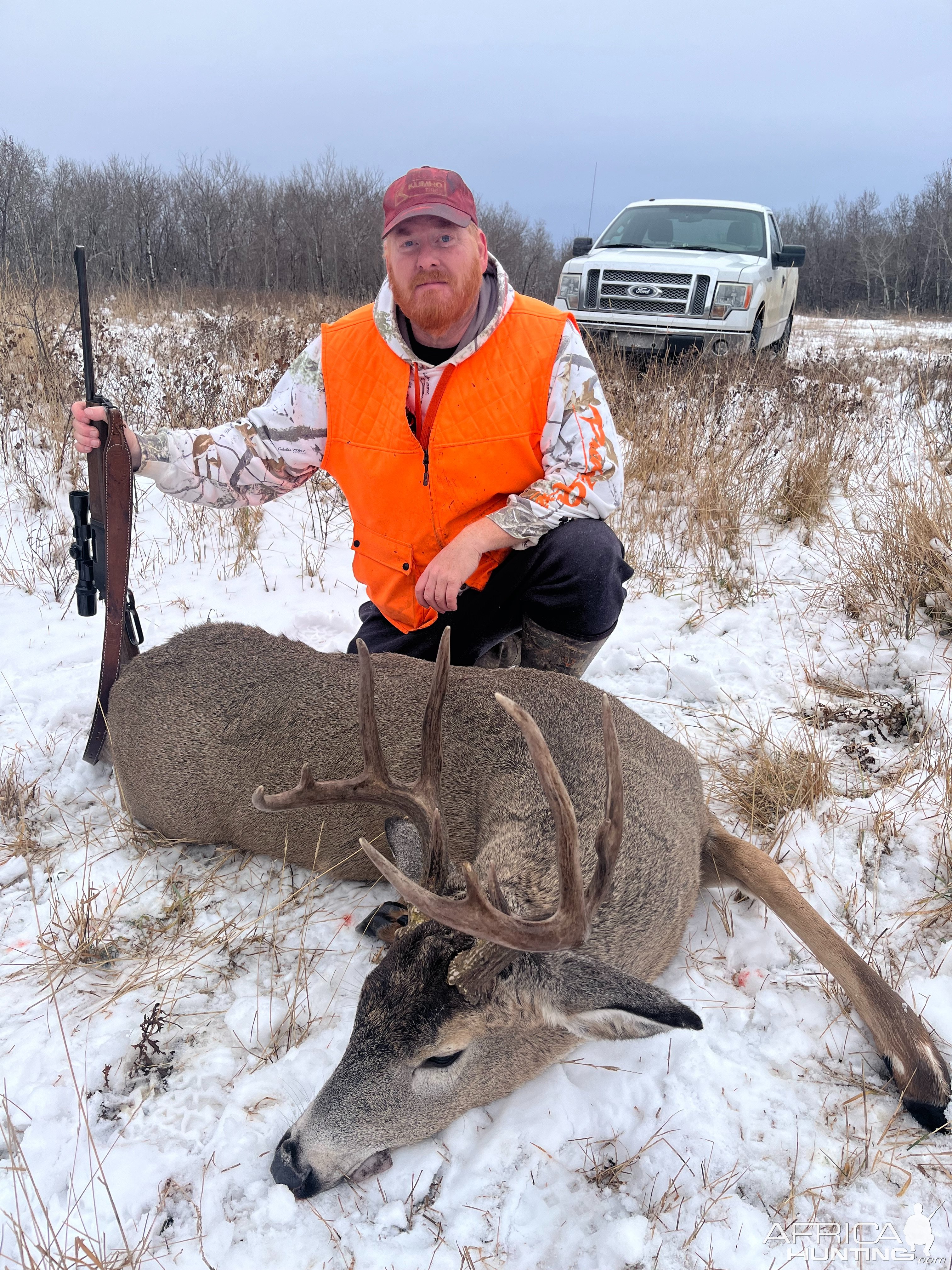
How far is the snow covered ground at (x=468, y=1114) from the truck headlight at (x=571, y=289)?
22.6 feet

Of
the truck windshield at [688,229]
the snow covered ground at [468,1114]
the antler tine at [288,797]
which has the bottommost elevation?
the snow covered ground at [468,1114]

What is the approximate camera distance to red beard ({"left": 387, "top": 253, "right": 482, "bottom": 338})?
3148mm

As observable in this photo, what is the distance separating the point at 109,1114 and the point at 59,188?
34773 millimetres

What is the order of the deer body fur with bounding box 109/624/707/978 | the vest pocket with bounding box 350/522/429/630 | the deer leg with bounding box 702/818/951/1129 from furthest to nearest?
the vest pocket with bounding box 350/522/429/630
the deer body fur with bounding box 109/624/707/978
the deer leg with bounding box 702/818/951/1129

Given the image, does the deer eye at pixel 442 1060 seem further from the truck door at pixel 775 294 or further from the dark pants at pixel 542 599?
the truck door at pixel 775 294

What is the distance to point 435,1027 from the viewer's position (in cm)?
184

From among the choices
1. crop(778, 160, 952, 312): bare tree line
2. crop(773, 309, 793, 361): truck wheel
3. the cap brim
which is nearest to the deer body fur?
the cap brim

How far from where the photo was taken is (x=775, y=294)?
10.1 m

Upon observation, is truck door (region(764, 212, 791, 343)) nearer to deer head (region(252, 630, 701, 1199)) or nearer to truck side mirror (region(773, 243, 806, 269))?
truck side mirror (region(773, 243, 806, 269))

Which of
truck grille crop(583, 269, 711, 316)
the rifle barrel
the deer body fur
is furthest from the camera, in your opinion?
truck grille crop(583, 269, 711, 316)

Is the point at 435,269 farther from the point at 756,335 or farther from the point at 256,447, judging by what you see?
the point at 756,335

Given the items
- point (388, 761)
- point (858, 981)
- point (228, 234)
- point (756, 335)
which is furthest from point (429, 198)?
point (228, 234)

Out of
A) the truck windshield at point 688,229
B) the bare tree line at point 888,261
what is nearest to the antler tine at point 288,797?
the truck windshield at point 688,229

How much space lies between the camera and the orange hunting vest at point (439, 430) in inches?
128
